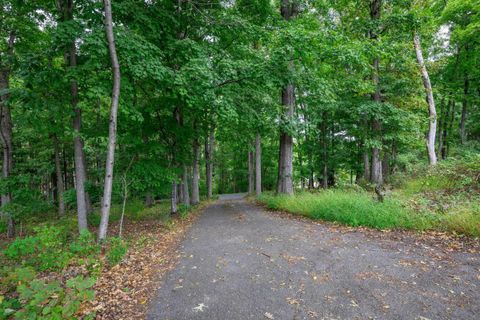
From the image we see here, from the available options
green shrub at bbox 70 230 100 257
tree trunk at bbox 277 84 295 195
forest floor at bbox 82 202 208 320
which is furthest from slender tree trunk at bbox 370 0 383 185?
green shrub at bbox 70 230 100 257

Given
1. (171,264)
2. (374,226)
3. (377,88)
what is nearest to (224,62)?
(171,264)

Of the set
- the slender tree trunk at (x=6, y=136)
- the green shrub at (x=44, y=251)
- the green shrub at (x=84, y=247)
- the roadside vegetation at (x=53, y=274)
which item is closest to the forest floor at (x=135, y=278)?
the roadside vegetation at (x=53, y=274)

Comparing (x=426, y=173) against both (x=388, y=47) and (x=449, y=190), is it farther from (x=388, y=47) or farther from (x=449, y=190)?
(x=388, y=47)

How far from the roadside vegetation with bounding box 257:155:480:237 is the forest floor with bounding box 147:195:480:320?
0.42 m

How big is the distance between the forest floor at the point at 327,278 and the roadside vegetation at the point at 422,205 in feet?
1.39

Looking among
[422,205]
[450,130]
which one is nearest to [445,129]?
[450,130]

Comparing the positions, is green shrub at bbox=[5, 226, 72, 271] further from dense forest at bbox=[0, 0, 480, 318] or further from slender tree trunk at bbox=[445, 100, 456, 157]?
slender tree trunk at bbox=[445, 100, 456, 157]

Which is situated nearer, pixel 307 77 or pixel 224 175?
pixel 307 77

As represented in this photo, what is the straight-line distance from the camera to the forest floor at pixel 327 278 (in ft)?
9.43

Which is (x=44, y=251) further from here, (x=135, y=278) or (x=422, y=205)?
(x=422, y=205)

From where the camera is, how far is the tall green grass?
5.72 meters

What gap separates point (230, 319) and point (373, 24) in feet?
39.5

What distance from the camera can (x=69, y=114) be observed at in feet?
20.6

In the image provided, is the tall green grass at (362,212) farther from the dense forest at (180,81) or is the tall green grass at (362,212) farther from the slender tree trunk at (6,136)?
the slender tree trunk at (6,136)
